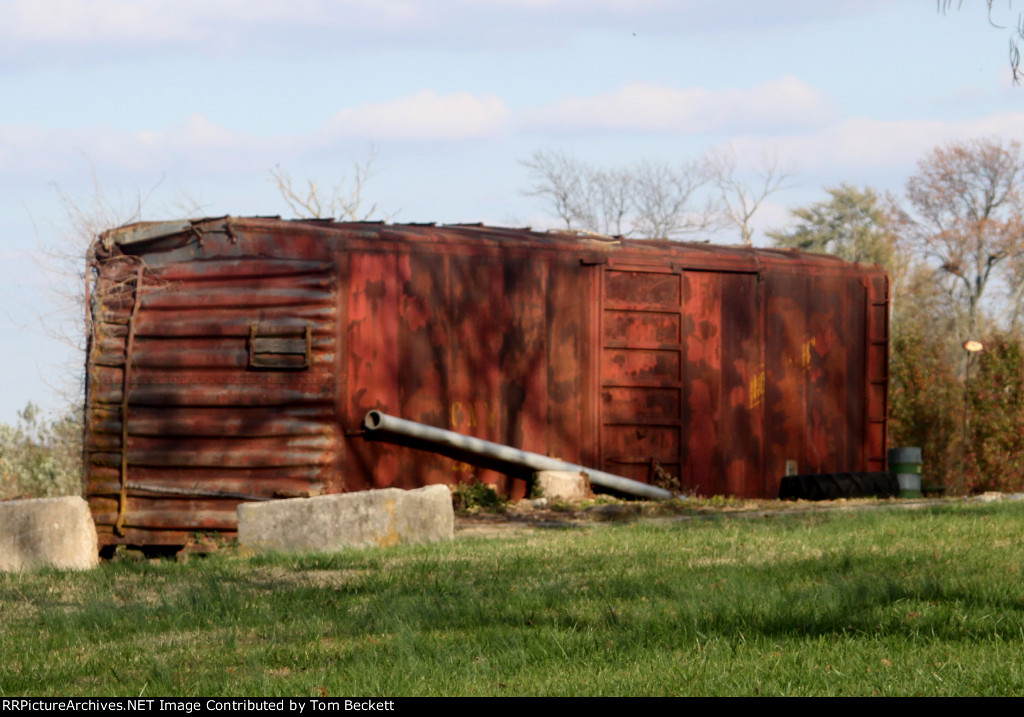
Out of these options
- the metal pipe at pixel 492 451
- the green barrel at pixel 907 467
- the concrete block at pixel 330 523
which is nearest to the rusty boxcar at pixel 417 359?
the metal pipe at pixel 492 451

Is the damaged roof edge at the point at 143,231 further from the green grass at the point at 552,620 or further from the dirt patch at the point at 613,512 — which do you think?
the green grass at the point at 552,620

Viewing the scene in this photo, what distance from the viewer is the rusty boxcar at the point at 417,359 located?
42.0ft

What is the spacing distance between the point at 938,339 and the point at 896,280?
9.94 m

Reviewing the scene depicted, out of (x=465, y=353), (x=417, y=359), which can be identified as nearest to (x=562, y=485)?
(x=465, y=353)

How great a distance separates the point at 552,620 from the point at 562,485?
7578mm

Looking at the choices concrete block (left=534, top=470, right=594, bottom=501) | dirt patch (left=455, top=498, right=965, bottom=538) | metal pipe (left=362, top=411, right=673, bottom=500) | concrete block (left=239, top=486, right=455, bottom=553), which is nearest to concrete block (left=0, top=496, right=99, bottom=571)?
concrete block (left=239, top=486, right=455, bottom=553)

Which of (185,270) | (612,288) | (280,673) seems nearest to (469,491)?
(612,288)

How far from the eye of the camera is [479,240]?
14.0m

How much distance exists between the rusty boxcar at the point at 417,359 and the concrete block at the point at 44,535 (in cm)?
225

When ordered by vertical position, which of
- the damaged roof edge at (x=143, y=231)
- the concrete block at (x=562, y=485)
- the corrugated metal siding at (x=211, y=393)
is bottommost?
the concrete block at (x=562, y=485)

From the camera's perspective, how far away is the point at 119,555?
13.0 metres

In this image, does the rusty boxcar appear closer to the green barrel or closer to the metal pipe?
the metal pipe
